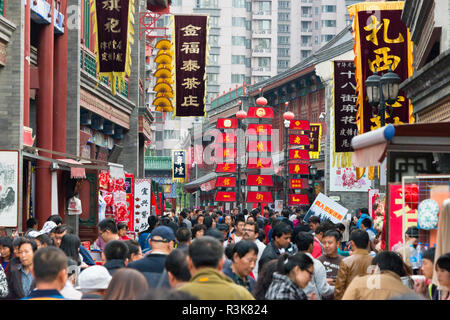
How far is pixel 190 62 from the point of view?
29969mm

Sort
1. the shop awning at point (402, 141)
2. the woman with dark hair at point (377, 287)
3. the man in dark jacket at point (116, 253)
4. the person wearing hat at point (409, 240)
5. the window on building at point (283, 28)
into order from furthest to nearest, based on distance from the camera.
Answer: the window on building at point (283, 28)
the person wearing hat at point (409, 240)
the shop awning at point (402, 141)
the man in dark jacket at point (116, 253)
the woman with dark hair at point (377, 287)

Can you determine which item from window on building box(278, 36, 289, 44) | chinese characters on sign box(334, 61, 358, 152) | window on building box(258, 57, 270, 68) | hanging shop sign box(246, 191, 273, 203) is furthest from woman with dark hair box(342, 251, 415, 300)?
window on building box(278, 36, 289, 44)

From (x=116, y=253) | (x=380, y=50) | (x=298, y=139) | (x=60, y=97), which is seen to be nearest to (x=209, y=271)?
(x=116, y=253)

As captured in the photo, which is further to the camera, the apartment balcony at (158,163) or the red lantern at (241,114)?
the apartment balcony at (158,163)

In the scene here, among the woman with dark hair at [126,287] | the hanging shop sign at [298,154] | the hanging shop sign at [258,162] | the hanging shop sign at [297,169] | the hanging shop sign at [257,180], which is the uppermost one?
the hanging shop sign at [298,154]

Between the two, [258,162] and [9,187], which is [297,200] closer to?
[258,162]

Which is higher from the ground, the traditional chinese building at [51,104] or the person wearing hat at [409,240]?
the traditional chinese building at [51,104]

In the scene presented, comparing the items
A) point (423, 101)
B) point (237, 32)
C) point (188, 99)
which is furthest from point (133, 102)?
point (237, 32)

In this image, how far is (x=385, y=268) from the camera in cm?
764

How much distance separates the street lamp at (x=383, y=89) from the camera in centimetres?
1609

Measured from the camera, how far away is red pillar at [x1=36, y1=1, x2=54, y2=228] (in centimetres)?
2369

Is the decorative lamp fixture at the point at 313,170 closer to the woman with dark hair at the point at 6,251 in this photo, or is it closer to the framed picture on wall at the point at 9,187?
the framed picture on wall at the point at 9,187

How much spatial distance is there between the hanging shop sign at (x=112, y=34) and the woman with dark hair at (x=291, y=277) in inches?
634

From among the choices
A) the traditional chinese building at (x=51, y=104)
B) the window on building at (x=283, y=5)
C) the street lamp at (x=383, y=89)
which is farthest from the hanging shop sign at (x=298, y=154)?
the window on building at (x=283, y=5)
